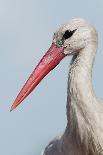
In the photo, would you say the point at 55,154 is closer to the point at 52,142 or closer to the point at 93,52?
the point at 52,142

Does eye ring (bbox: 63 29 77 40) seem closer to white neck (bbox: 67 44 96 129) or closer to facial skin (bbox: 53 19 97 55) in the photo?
facial skin (bbox: 53 19 97 55)

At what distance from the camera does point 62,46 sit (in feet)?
24.0

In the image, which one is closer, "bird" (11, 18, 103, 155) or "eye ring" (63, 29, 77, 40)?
"bird" (11, 18, 103, 155)

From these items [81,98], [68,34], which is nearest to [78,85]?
[81,98]

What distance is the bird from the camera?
273 inches

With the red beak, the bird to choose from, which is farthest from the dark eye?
the red beak

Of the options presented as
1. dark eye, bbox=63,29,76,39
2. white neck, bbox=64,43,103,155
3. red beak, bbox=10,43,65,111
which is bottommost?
white neck, bbox=64,43,103,155

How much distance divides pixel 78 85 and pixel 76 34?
645 mm

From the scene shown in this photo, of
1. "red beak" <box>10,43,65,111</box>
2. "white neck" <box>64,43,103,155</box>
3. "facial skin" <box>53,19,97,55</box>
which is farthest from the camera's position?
"red beak" <box>10,43,65,111</box>

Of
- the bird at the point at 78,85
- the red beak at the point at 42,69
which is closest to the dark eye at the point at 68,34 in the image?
the bird at the point at 78,85

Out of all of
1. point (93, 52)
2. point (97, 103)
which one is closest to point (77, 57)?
point (93, 52)

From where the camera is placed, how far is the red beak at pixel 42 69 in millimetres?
7184

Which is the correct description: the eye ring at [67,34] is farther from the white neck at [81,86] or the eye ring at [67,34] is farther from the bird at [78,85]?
the white neck at [81,86]

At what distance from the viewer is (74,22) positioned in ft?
23.2
